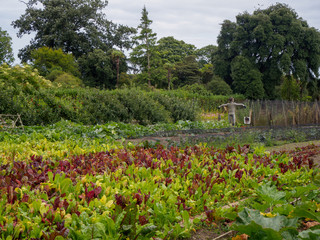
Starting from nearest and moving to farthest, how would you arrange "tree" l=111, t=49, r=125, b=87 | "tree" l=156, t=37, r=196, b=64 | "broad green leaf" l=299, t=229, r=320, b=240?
"broad green leaf" l=299, t=229, r=320, b=240
"tree" l=111, t=49, r=125, b=87
"tree" l=156, t=37, r=196, b=64

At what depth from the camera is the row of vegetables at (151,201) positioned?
6.92 feet

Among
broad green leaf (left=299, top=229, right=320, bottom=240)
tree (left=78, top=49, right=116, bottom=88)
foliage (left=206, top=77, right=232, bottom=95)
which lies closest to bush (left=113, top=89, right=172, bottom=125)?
broad green leaf (left=299, top=229, right=320, bottom=240)

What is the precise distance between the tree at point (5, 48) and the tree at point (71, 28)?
1916mm

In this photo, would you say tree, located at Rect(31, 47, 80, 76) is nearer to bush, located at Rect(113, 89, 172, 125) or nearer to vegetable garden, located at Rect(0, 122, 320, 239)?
bush, located at Rect(113, 89, 172, 125)

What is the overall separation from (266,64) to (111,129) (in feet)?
91.8

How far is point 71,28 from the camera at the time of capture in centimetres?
3397

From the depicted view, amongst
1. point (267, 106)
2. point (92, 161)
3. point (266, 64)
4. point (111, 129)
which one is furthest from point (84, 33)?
point (92, 161)

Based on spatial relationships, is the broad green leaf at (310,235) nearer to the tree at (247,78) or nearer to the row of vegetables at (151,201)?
the row of vegetables at (151,201)

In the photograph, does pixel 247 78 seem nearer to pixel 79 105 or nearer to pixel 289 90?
pixel 289 90

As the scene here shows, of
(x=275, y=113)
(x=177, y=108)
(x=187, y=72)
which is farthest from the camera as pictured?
(x=187, y=72)

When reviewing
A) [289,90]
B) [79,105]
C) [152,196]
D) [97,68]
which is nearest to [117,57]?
[97,68]

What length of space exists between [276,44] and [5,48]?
2992 centimetres

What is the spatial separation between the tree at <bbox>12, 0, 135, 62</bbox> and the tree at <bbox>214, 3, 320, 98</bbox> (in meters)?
Result: 13.0

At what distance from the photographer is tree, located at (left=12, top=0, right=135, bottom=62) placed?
3362 cm
